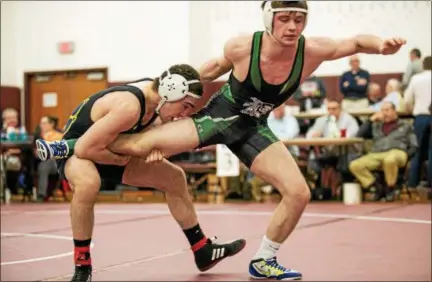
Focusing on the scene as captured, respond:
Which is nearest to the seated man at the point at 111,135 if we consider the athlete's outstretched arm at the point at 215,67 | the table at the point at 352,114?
the athlete's outstretched arm at the point at 215,67

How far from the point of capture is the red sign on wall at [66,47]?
44.0 ft

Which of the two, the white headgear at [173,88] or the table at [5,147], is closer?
the white headgear at [173,88]

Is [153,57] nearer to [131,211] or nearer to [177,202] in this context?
[131,211]

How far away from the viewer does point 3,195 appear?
11.0 metres

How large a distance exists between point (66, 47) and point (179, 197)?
32.5 ft

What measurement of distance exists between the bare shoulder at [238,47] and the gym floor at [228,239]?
3.72ft

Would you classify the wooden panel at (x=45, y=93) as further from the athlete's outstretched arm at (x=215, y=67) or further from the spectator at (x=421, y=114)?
the athlete's outstretched arm at (x=215, y=67)

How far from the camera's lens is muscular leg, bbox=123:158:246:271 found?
3.90 m

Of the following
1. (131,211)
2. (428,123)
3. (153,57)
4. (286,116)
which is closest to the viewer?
(131,211)

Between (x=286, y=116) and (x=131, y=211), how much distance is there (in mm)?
2517

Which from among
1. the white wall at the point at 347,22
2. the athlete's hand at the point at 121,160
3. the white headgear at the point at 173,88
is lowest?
the athlete's hand at the point at 121,160

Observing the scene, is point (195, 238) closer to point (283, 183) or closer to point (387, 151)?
point (283, 183)

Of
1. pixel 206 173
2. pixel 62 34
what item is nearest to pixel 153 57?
pixel 62 34

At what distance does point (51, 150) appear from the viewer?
365cm
